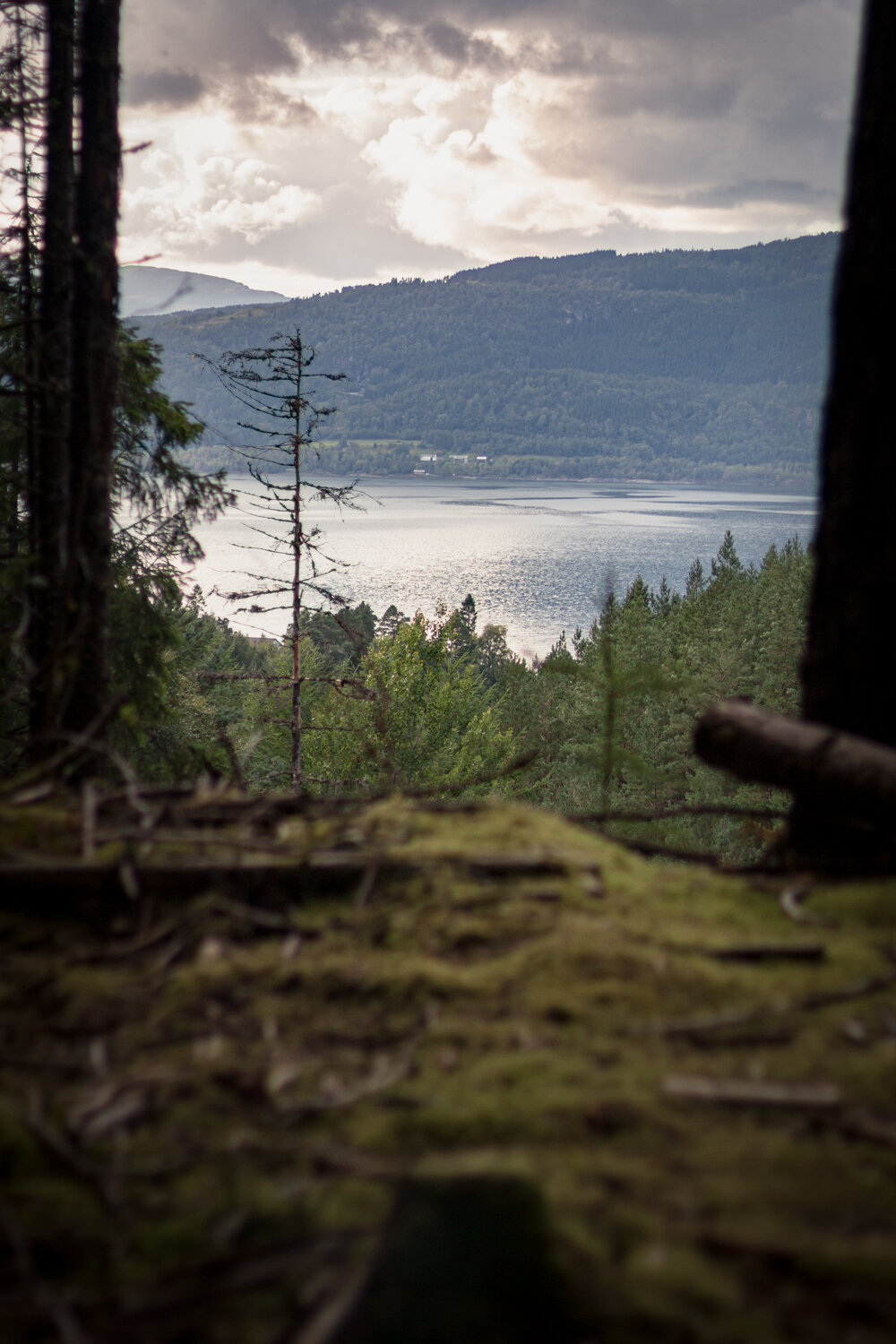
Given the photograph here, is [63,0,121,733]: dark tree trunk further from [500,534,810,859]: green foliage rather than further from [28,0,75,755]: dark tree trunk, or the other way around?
[500,534,810,859]: green foliage

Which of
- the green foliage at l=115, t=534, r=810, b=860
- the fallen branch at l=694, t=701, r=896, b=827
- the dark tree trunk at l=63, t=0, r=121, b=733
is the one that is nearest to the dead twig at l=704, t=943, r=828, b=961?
the fallen branch at l=694, t=701, r=896, b=827

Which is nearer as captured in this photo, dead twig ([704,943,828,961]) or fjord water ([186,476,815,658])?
dead twig ([704,943,828,961])

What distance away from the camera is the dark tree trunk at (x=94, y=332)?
6176 millimetres

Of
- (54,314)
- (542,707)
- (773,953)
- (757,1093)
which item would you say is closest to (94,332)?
(54,314)

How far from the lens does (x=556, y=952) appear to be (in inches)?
103

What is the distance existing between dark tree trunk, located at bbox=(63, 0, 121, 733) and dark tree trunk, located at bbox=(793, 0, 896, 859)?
468cm

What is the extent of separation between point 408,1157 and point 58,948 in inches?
54.6

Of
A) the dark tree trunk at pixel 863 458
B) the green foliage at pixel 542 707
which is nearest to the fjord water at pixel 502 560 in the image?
the green foliage at pixel 542 707

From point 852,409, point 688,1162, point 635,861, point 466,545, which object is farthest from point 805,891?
point 466,545

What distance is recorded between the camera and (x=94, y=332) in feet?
21.2

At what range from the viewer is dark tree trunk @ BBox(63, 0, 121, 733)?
6.18 metres

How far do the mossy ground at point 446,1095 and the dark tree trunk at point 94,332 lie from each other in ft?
11.3

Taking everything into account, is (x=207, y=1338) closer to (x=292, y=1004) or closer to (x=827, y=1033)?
(x=292, y=1004)

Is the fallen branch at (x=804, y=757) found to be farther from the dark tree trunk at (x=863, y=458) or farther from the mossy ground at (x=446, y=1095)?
the mossy ground at (x=446, y=1095)
